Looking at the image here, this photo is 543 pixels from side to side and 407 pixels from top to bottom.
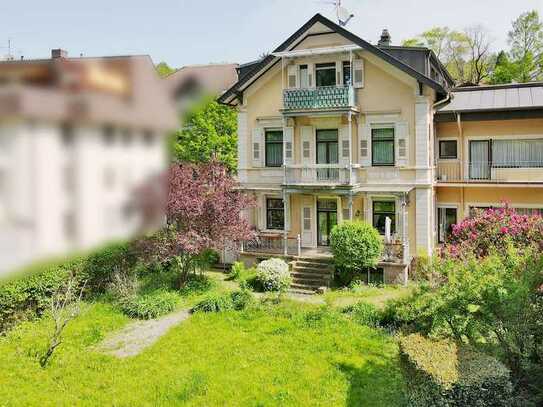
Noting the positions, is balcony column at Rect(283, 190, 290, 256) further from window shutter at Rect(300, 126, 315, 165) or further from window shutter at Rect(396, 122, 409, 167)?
window shutter at Rect(396, 122, 409, 167)

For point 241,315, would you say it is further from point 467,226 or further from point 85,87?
point 85,87

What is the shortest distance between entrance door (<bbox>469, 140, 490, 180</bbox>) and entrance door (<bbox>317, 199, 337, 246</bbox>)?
6.83 m

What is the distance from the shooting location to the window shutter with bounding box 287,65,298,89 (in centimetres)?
2344

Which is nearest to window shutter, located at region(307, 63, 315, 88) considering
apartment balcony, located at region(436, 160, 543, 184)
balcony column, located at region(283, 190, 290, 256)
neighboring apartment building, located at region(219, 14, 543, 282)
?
neighboring apartment building, located at region(219, 14, 543, 282)

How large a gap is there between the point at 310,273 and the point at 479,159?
995 centimetres

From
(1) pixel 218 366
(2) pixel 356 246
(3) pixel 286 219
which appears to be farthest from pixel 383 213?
(1) pixel 218 366

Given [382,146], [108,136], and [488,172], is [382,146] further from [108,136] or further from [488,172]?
[108,136]

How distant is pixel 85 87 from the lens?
1.04 metres

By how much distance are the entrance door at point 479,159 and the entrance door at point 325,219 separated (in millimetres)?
6834

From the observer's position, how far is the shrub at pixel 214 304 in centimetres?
1669

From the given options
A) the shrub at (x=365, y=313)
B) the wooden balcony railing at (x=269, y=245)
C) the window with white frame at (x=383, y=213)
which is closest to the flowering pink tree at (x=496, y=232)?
the shrub at (x=365, y=313)

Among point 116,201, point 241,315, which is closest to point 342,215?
point 241,315

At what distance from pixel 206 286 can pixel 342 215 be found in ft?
24.5

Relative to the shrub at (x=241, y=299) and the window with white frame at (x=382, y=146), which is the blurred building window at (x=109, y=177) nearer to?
the shrub at (x=241, y=299)
